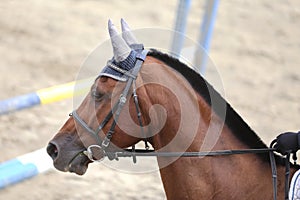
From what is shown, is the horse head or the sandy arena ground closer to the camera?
the horse head

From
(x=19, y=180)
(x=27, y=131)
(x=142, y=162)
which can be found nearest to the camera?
(x=19, y=180)

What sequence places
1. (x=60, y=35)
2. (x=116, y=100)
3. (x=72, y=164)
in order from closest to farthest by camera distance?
(x=116, y=100)
(x=72, y=164)
(x=60, y=35)

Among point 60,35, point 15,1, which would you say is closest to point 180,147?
point 60,35

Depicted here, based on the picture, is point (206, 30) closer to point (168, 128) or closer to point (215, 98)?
point (215, 98)

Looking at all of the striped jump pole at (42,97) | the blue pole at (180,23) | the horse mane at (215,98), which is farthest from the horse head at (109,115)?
the blue pole at (180,23)

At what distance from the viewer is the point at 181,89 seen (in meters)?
2.66

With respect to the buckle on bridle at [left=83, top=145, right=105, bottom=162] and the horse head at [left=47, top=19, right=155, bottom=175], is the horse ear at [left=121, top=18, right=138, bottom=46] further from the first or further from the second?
the buckle on bridle at [left=83, top=145, right=105, bottom=162]

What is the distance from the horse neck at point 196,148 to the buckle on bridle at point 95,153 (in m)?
0.27

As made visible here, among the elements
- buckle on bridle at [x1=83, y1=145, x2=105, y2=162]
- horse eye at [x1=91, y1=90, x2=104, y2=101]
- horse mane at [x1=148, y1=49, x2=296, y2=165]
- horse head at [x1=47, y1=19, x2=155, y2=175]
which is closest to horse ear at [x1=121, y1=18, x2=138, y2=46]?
horse head at [x1=47, y1=19, x2=155, y2=175]

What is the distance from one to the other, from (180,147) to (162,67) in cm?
40

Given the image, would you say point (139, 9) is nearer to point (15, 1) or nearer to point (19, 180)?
point (15, 1)

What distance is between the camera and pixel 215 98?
9.02 feet

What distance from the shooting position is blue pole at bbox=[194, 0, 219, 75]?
602 cm

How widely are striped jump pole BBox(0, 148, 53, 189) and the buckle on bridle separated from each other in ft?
7.28
